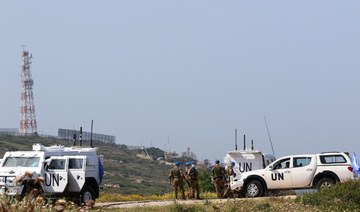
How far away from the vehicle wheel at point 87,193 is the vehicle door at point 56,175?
70 centimetres

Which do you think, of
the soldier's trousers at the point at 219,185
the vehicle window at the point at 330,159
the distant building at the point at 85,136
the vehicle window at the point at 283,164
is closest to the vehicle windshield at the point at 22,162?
the soldier's trousers at the point at 219,185

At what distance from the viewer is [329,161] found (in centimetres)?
2545

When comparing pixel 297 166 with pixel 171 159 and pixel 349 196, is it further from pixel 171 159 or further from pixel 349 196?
pixel 171 159

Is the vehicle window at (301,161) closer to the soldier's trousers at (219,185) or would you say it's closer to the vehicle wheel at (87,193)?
the soldier's trousers at (219,185)

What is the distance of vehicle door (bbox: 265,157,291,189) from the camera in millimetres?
25891

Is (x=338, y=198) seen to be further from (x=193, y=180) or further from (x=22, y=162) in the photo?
(x=22, y=162)

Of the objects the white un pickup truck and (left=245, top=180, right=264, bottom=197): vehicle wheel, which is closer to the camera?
the white un pickup truck

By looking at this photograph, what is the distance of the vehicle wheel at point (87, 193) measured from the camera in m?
24.7

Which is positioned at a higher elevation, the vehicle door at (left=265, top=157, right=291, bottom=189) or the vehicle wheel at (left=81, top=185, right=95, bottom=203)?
the vehicle door at (left=265, top=157, right=291, bottom=189)

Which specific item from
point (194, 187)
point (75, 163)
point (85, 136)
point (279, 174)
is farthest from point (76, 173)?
point (85, 136)

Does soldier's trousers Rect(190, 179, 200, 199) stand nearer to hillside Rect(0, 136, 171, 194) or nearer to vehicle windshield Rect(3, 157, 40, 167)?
vehicle windshield Rect(3, 157, 40, 167)

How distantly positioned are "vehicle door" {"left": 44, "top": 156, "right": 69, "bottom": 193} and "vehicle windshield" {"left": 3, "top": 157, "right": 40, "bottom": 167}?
17.1 inches

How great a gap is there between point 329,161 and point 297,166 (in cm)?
116

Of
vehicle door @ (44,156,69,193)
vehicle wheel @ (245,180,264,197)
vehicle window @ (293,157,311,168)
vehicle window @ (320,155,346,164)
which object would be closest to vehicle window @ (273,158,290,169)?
vehicle window @ (293,157,311,168)
